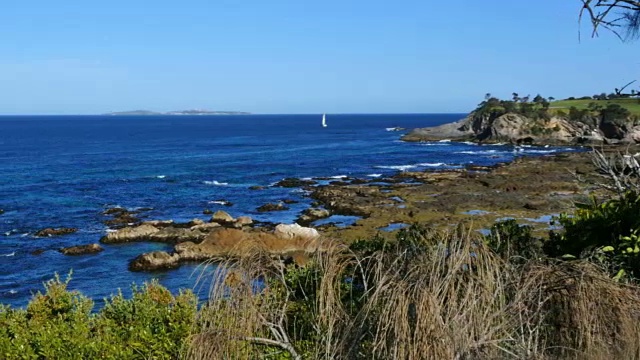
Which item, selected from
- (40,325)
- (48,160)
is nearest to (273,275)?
(40,325)

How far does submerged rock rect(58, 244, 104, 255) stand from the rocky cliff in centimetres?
6716

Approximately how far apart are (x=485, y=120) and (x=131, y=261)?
93.4 meters

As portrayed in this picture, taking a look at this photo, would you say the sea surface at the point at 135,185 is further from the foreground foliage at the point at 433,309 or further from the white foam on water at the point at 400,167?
the foreground foliage at the point at 433,309

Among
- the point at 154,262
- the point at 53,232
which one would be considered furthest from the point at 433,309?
the point at 53,232

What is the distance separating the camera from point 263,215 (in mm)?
46562

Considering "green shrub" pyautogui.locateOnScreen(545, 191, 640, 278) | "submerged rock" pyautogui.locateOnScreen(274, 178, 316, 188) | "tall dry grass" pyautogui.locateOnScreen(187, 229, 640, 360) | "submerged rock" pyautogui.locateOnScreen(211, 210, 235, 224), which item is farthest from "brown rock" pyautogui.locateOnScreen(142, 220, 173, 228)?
"tall dry grass" pyautogui.locateOnScreen(187, 229, 640, 360)

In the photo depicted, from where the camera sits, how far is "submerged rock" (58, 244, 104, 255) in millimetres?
36250

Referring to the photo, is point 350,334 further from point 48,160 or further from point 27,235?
point 48,160

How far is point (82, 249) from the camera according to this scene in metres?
36.6

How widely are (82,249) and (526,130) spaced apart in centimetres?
8301

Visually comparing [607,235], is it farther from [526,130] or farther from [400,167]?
[526,130]

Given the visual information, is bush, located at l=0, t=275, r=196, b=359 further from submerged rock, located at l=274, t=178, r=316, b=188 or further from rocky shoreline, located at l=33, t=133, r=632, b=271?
submerged rock, located at l=274, t=178, r=316, b=188

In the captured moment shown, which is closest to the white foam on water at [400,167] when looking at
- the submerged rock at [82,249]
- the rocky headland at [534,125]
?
the rocky headland at [534,125]

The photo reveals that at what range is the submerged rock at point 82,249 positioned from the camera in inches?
1427
